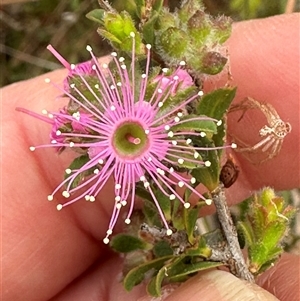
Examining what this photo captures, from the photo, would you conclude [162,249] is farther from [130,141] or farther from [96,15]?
[96,15]

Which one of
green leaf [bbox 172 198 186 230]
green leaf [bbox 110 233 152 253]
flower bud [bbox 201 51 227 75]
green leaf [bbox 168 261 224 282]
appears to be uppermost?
flower bud [bbox 201 51 227 75]

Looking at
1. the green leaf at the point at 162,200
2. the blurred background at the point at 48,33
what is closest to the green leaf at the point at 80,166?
the green leaf at the point at 162,200

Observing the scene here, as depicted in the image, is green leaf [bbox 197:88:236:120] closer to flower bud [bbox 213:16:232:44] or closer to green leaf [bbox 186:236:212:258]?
flower bud [bbox 213:16:232:44]

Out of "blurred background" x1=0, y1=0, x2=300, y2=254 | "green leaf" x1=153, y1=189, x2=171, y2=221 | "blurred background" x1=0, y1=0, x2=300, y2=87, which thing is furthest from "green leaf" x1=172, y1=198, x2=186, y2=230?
"blurred background" x1=0, y1=0, x2=300, y2=87

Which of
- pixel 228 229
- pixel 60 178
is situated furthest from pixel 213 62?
pixel 60 178

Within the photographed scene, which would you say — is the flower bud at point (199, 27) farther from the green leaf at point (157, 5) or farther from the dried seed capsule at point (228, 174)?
the dried seed capsule at point (228, 174)

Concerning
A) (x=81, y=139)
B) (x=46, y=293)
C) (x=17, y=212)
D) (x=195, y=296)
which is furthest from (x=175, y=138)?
(x=46, y=293)
